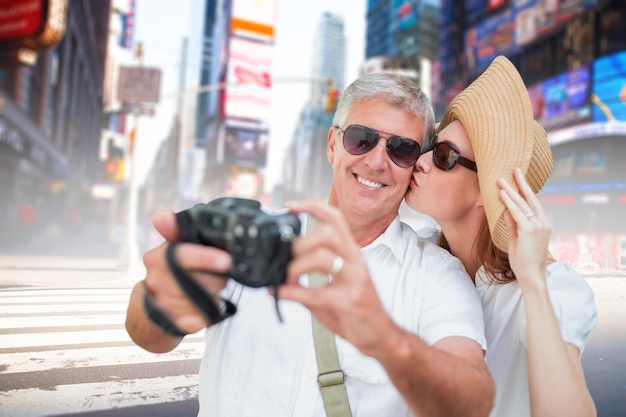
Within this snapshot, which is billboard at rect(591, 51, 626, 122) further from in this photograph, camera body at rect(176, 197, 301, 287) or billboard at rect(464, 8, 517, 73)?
camera body at rect(176, 197, 301, 287)

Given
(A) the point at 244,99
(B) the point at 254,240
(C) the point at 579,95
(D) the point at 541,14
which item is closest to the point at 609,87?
(C) the point at 579,95

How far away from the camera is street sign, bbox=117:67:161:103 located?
1343 centimetres

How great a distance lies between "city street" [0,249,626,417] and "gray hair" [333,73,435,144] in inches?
49.1

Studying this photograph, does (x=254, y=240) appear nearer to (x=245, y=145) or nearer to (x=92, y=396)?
(x=92, y=396)

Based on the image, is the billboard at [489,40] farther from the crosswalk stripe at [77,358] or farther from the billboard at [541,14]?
the crosswalk stripe at [77,358]

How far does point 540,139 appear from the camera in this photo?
231cm

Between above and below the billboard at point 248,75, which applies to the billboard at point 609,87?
below

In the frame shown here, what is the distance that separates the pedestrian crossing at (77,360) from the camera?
5.78ft

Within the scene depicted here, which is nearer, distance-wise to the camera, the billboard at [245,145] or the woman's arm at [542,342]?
the woman's arm at [542,342]

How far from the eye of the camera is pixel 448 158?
2.45m

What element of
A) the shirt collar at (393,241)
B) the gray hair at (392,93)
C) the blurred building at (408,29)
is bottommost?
the shirt collar at (393,241)

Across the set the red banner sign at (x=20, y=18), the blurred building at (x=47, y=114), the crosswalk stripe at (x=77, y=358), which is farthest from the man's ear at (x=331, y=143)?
the red banner sign at (x=20, y=18)

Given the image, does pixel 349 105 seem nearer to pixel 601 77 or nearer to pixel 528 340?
pixel 528 340

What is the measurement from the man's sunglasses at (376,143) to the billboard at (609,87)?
35468mm
